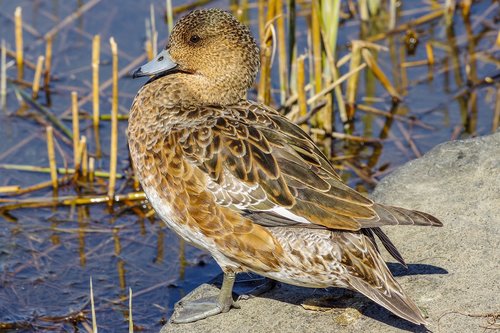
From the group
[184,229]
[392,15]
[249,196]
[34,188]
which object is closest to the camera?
[249,196]

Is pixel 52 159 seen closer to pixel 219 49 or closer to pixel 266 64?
pixel 266 64

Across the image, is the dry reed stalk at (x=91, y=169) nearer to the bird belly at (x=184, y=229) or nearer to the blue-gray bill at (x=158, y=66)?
the blue-gray bill at (x=158, y=66)

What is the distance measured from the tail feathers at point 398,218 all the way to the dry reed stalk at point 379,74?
313 cm

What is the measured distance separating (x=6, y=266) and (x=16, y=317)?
55 centimetres

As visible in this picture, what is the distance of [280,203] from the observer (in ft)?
13.6

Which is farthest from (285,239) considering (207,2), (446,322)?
(207,2)

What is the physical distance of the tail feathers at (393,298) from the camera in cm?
392

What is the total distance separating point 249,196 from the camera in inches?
166

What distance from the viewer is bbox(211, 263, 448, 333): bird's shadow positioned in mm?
4164

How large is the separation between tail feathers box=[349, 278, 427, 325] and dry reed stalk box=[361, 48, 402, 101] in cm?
320

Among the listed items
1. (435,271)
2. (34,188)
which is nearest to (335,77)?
(34,188)

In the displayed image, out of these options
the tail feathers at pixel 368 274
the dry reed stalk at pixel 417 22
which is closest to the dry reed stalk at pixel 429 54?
the dry reed stalk at pixel 417 22

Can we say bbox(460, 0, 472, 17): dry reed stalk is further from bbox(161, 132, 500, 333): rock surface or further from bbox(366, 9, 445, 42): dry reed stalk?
bbox(161, 132, 500, 333): rock surface

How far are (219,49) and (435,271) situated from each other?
5.03 feet
